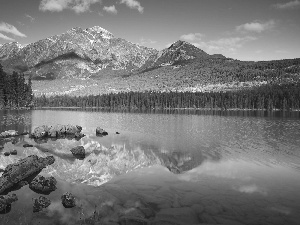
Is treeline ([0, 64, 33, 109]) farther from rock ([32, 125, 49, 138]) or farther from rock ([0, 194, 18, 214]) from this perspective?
rock ([0, 194, 18, 214])

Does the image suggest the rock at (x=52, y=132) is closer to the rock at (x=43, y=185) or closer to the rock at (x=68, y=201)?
the rock at (x=43, y=185)

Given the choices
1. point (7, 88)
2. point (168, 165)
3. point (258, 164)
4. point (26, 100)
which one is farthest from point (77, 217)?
point (26, 100)

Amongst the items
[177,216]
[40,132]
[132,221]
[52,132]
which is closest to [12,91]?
[52,132]

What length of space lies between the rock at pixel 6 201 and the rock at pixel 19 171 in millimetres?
2644

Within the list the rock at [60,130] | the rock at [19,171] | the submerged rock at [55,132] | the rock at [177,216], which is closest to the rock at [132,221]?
the rock at [177,216]

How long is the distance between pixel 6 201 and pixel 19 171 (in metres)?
6.58

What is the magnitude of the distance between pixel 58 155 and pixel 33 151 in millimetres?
5520

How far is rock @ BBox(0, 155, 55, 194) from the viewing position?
23391 millimetres

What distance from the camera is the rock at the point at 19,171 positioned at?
23391 millimetres

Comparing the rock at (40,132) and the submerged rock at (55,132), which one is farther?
the submerged rock at (55,132)

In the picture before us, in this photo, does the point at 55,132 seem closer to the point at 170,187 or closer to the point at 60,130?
the point at 60,130

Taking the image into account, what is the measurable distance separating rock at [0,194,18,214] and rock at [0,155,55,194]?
2.64 meters

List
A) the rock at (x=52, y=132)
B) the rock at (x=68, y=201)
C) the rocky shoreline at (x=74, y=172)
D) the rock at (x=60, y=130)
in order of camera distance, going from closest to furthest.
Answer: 1. the rocky shoreline at (x=74, y=172)
2. the rock at (x=68, y=201)
3. the rock at (x=52, y=132)
4. the rock at (x=60, y=130)

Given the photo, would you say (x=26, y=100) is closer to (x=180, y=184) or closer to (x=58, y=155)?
(x=58, y=155)
